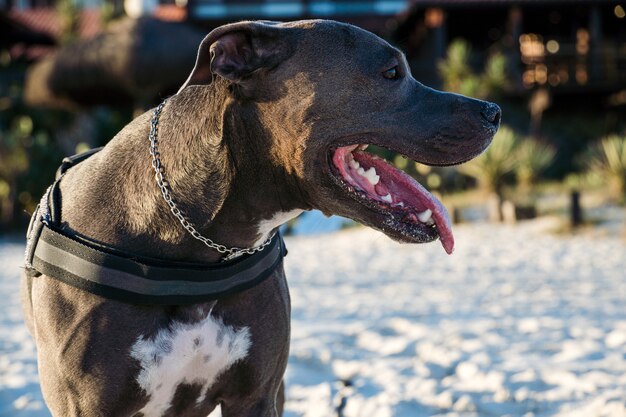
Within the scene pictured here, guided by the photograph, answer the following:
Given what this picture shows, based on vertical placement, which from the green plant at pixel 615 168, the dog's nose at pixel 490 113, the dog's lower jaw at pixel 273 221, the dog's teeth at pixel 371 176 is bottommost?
the dog's lower jaw at pixel 273 221

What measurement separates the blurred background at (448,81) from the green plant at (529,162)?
0.07ft

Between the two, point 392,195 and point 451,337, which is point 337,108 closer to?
point 392,195

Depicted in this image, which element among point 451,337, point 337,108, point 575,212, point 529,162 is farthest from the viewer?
point 529,162

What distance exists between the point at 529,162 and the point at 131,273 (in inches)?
441

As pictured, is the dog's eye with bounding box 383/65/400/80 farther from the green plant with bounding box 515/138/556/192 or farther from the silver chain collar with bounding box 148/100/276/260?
the green plant with bounding box 515/138/556/192

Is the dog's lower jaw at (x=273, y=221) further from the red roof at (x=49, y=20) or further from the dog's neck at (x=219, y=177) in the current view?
the red roof at (x=49, y=20)

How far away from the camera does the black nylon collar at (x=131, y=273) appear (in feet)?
7.35

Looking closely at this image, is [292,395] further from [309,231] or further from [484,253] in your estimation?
[309,231]

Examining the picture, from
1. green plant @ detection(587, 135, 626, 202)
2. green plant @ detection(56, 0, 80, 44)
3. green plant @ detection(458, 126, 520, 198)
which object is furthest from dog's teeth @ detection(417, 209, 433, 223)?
green plant @ detection(56, 0, 80, 44)

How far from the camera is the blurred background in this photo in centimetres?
1188

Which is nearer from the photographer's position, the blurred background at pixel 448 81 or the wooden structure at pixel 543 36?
the blurred background at pixel 448 81

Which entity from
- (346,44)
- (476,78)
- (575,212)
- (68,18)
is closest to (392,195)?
(346,44)

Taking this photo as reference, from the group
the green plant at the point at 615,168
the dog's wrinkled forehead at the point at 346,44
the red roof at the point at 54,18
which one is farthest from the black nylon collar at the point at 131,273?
the red roof at the point at 54,18

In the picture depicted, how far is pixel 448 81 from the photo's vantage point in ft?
51.3
